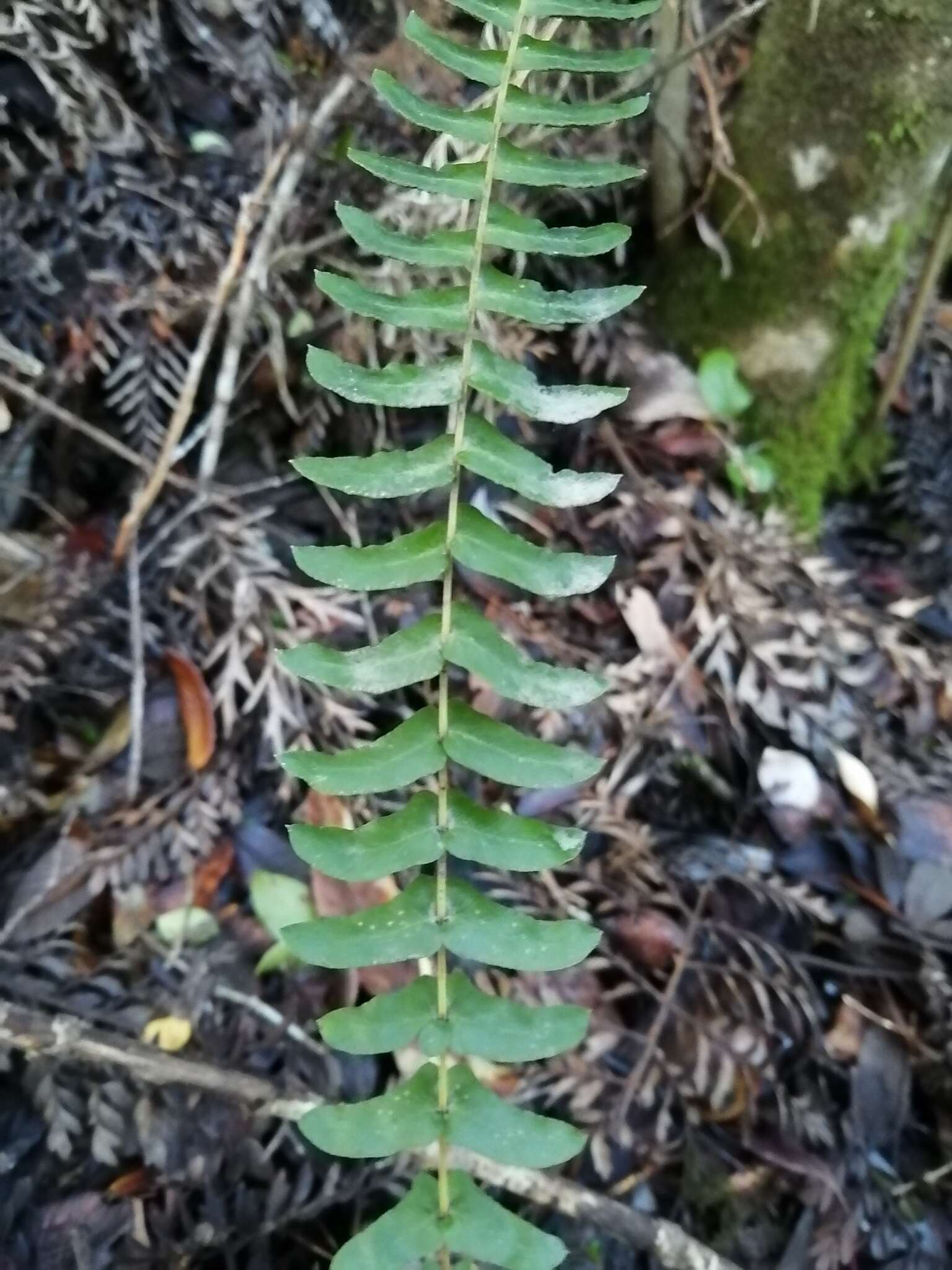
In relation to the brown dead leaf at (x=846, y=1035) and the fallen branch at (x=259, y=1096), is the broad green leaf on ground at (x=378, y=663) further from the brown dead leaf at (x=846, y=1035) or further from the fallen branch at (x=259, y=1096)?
the brown dead leaf at (x=846, y=1035)

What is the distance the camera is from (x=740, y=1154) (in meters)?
1.58

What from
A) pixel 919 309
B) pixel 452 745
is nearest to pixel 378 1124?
pixel 452 745

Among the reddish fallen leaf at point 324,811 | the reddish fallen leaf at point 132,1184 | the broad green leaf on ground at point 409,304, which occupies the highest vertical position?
the broad green leaf on ground at point 409,304

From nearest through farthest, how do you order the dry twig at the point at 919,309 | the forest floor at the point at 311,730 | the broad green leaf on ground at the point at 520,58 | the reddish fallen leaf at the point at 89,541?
the broad green leaf on ground at the point at 520,58
the forest floor at the point at 311,730
the reddish fallen leaf at the point at 89,541
the dry twig at the point at 919,309

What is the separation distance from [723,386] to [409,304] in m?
1.17

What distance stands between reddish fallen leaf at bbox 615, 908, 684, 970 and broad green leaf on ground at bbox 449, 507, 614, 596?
75 cm

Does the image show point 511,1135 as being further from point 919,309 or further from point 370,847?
point 919,309

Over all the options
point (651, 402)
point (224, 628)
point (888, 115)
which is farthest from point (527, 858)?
point (888, 115)

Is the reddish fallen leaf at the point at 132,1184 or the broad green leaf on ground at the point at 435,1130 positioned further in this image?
the reddish fallen leaf at the point at 132,1184

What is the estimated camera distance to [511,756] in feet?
3.94

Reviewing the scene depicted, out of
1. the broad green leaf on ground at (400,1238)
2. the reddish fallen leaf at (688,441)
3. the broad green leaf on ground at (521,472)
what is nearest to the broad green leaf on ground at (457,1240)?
the broad green leaf on ground at (400,1238)

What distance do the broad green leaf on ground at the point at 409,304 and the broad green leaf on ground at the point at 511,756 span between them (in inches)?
19.5

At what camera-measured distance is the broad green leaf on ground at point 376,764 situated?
1.18m

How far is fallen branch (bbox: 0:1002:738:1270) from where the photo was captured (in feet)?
4.43
